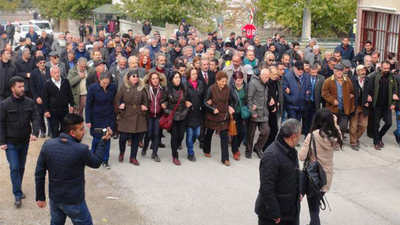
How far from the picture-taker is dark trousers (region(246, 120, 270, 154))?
11344 millimetres

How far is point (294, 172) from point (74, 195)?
2315mm

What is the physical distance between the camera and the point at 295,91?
12.3 meters

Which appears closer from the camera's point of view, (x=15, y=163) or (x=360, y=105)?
(x=15, y=163)

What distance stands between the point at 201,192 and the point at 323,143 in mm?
2906

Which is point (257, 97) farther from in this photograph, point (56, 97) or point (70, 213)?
point (70, 213)

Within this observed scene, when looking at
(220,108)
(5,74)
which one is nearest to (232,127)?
(220,108)

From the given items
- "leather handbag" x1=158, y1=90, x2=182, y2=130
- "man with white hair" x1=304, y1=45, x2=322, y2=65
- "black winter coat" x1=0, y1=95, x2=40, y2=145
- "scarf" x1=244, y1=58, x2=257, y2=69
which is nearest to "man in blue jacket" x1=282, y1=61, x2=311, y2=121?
"scarf" x1=244, y1=58, x2=257, y2=69

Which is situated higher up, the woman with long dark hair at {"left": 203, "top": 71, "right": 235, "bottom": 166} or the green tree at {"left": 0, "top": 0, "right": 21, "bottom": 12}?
the green tree at {"left": 0, "top": 0, "right": 21, "bottom": 12}

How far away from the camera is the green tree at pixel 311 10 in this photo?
4109 centimetres

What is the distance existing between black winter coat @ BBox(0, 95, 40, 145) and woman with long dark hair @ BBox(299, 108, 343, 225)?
13.1ft

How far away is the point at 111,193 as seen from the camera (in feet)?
30.8

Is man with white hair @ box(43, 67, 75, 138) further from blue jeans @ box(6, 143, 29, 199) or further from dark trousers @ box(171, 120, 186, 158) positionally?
blue jeans @ box(6, 143, 29, 199)

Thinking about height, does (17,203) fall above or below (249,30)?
below

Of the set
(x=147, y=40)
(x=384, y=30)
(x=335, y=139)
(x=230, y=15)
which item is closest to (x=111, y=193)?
(x=335, y=139)
